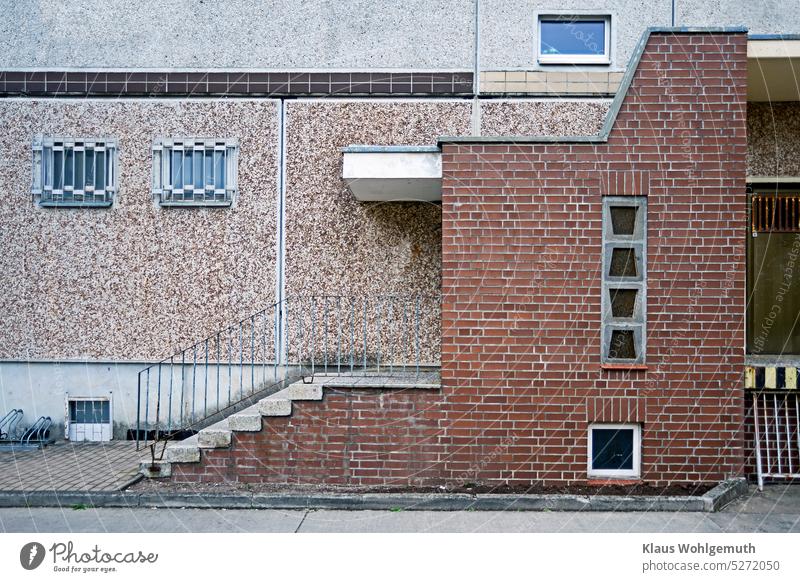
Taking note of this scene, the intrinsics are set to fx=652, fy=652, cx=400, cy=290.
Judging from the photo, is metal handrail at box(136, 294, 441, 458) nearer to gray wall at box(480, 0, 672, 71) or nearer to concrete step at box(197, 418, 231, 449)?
concrete step at box(197, 418, 231, 449)

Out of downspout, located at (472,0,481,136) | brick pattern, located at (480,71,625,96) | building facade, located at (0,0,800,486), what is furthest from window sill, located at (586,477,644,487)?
brick pattern, located at (480,71,625,96)

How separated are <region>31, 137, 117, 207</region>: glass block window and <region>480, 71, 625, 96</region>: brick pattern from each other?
4681 mm

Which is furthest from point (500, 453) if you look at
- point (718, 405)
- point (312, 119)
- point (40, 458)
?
point (40, 458)

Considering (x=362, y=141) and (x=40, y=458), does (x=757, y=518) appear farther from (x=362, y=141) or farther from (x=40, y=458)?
(x=40, y=458)

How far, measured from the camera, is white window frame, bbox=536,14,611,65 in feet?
25.7

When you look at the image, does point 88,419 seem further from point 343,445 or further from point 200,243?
point 343,445

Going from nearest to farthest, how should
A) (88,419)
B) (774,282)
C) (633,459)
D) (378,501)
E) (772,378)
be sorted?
(378,501), (633,459), (772,378), (774,282), (88,419)

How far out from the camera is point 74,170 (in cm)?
799

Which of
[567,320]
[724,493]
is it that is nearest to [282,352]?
Result: [567,320]

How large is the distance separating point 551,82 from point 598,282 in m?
2.96

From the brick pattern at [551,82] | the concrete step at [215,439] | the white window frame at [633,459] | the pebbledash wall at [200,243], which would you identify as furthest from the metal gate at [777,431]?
the concrete step at [215,439]

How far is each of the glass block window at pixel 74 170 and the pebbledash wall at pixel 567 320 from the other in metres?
3.85

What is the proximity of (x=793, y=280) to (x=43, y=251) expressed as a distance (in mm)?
8892

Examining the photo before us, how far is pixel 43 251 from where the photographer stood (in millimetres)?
7953
